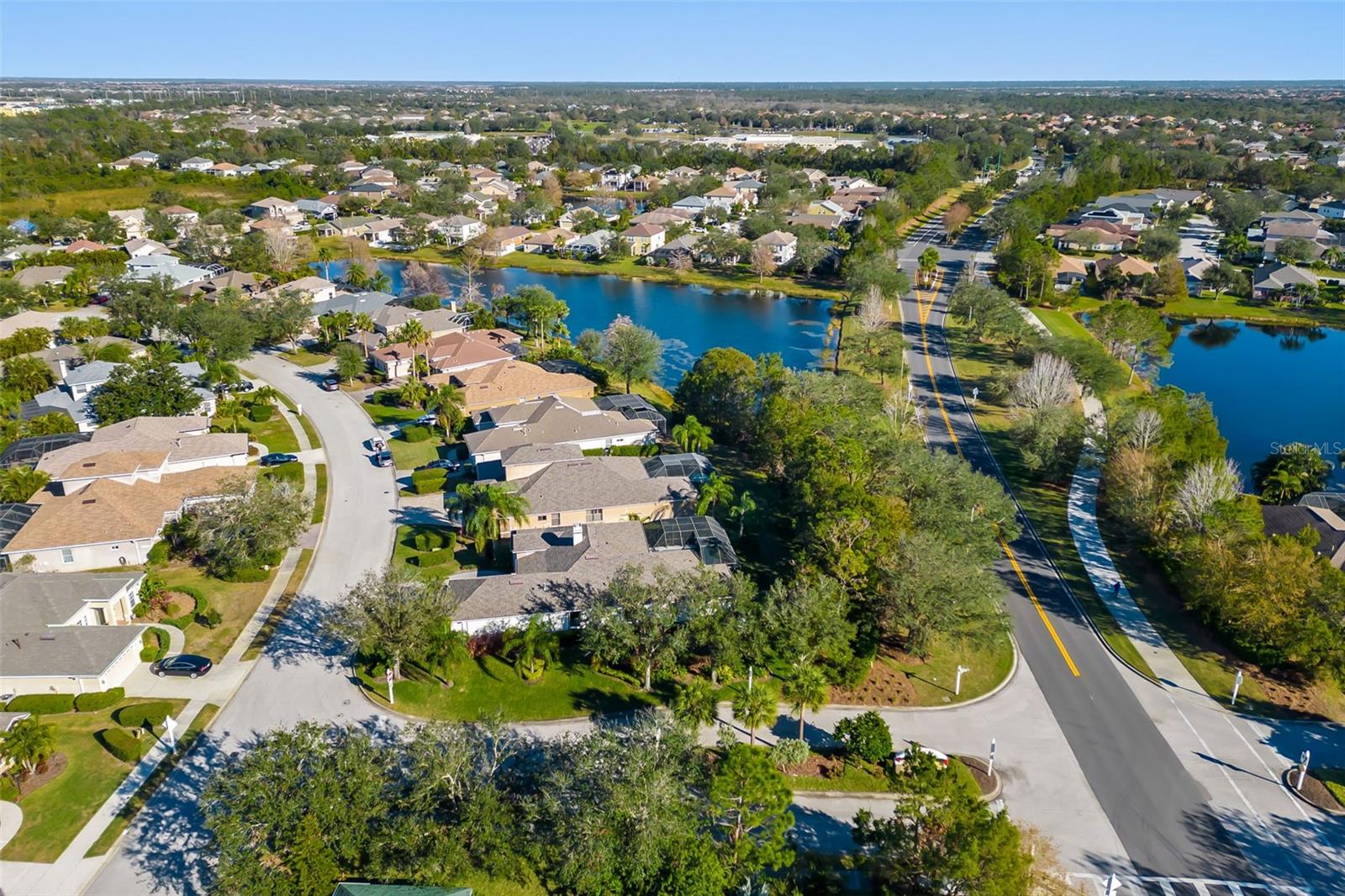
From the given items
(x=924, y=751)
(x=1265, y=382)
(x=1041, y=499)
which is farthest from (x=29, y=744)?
(x=1265, y=382)

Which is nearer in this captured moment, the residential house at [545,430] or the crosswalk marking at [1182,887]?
the crosswalk marking at [1182,887]

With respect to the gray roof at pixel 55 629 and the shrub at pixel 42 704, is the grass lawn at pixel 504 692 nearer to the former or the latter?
the gray roof at pixel 55 629

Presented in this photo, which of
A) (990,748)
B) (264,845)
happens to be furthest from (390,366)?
(990,748)

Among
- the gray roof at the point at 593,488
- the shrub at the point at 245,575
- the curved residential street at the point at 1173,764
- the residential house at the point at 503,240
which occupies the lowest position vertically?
the curved residential street at the point at 1173,764

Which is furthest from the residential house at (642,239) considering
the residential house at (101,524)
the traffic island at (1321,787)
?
the traffic island at (1321,787)

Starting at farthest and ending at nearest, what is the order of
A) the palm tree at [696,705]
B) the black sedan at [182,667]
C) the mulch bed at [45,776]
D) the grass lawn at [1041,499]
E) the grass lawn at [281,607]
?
1. the grass lawn at [1041,499]
2. the grass lawn at [281,607]
3. the black sedan at [182,667]
4. the palm tree at [696,705]
5. the mulch bed at [45,776]

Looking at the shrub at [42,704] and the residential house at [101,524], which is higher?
the residential house at [101,524]

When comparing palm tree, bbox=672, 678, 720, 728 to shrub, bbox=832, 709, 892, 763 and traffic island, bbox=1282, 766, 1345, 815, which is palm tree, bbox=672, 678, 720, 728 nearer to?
shrub, bbox=832, 709, 892, 763

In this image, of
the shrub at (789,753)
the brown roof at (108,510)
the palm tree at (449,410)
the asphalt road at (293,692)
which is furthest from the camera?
the palm tree at (449,410)
